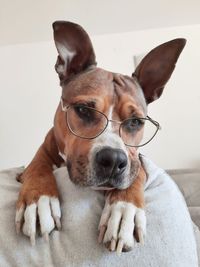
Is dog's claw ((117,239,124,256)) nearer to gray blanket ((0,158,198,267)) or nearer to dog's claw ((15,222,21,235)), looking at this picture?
gray blanket ((0,158,198,267))

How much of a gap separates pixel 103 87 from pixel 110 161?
0.37m

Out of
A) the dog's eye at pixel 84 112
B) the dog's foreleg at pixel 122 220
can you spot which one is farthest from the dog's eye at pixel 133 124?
the dog's foreleg at pixel 122 220

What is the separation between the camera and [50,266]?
82 cm

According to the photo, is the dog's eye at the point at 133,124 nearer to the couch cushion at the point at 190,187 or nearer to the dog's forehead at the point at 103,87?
the dog's forehead at the point at 103,87

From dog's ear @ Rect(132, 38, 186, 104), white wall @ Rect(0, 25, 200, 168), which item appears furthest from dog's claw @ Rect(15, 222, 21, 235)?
white wall @ Rect(0, 25, 200, 168)

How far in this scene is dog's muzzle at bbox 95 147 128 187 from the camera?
0.96m

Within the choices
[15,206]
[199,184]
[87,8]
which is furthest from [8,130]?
[15,206]

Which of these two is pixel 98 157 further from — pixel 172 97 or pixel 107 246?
pixel 172 97

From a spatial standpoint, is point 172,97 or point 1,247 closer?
point 1,247

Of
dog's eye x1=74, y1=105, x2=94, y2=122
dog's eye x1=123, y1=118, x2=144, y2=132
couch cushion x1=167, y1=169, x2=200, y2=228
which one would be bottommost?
couch cushion x1=167, y1=169, x2=200, y2=228

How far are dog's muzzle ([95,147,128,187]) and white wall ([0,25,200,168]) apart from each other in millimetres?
1893

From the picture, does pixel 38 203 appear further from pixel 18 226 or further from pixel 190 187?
pixel 190 187

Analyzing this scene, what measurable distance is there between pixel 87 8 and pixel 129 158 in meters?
1.80

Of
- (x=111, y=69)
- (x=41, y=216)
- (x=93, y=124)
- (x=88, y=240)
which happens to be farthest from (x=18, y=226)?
(x=111, y=69)
